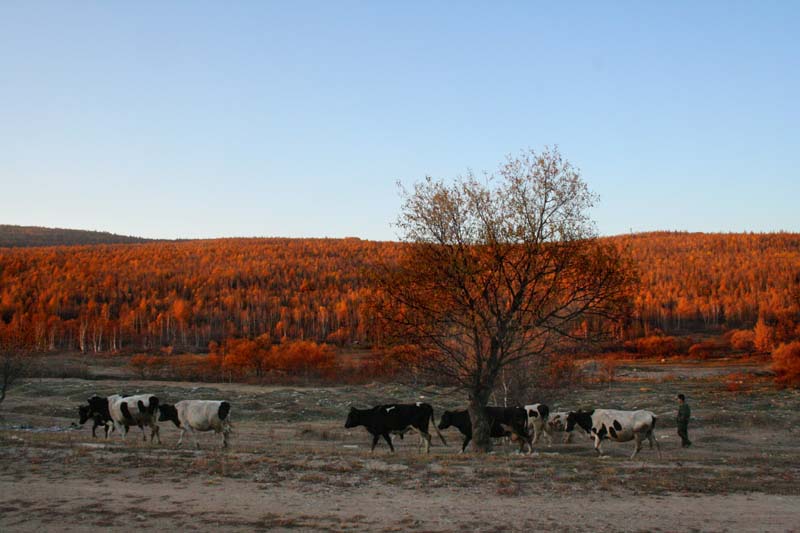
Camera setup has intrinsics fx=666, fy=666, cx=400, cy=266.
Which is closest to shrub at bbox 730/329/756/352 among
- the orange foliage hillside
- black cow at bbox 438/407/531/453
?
the orange foliage hillside

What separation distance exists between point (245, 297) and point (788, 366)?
11695cm

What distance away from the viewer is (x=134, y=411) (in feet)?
76.1

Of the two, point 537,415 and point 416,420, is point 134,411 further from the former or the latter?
point 537,415

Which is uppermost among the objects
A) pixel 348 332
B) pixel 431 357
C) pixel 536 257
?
pixel 536 257

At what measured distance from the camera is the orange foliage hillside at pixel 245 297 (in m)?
121

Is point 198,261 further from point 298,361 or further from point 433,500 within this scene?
point 433,500

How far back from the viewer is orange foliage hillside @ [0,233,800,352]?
398 ft

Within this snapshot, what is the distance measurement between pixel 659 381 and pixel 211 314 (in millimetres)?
96932

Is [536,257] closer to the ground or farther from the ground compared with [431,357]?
farther from the ground

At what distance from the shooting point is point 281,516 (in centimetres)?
1122

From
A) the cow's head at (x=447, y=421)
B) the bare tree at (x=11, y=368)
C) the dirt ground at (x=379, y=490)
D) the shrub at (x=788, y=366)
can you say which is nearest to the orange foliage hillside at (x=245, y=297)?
the shrub at (x=788, y=366)

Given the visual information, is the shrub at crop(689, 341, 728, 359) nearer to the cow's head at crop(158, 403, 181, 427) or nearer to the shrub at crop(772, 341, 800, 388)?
the shrub at crop(772, 341, 800, 388)

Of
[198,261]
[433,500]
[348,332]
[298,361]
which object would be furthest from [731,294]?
[433,500]

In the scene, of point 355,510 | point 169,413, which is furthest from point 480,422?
point 169,413
